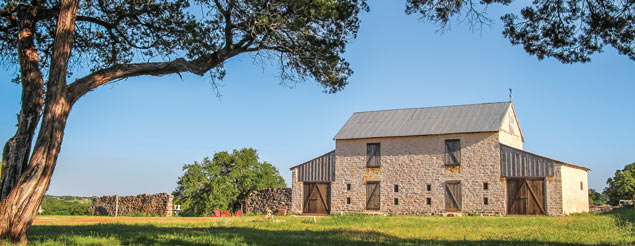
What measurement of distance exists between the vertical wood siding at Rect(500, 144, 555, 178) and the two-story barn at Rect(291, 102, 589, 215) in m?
0.05

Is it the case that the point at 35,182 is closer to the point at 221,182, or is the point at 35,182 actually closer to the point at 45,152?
the point at 45,152

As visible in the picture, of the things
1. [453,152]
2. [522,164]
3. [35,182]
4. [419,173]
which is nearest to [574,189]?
[522,164]

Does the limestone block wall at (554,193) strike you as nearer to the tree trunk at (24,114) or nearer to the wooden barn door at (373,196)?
the wooden barn door at (373,196)

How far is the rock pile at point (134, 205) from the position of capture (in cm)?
2986

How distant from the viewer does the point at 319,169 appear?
106ft

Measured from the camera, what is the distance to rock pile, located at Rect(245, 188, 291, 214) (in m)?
33.3

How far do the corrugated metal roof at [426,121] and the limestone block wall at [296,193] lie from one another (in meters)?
3.56

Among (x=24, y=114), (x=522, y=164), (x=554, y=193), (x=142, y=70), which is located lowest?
(x=554, y=193)

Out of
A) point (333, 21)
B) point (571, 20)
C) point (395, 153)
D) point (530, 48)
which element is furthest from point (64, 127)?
point (395, 153)

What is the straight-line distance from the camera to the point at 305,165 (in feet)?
108

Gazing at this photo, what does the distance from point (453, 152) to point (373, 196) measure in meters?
5.15

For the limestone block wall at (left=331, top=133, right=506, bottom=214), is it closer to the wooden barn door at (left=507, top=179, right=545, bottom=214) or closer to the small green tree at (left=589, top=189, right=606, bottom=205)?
the wooden barn door at (left=507, top=179, right=545, bottom=214)

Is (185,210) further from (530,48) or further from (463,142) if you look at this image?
(530,48)

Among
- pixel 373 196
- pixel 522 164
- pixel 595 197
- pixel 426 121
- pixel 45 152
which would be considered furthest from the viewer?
pixel 595 197
